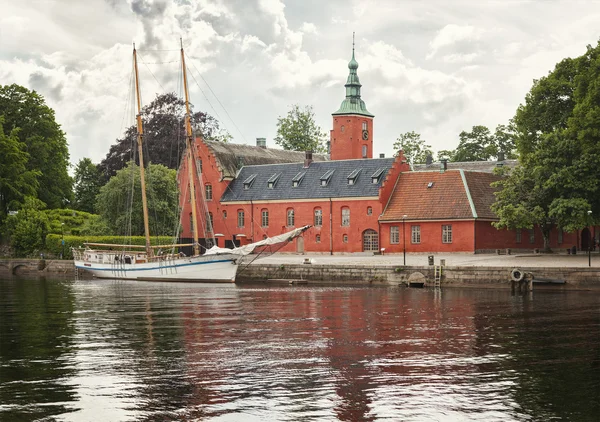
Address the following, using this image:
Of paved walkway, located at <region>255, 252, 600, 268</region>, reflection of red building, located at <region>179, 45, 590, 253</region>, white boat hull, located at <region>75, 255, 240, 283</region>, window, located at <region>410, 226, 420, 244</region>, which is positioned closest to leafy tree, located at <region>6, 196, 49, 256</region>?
white boat hull, located at <region>75, 255, 240, 283</region>

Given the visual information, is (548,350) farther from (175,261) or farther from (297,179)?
(297,179)

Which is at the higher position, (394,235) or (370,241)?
(394,235)

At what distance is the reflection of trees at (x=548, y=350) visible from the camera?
67.0 feet

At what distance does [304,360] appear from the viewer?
25.8m

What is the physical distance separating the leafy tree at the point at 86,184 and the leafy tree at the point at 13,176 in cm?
1646

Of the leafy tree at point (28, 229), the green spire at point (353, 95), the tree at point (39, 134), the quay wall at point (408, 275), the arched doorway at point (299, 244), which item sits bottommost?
the quay wall at point (408, 275)

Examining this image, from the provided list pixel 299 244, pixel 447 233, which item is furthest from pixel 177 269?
pixel 447 233

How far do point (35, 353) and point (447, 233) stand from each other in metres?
46.4

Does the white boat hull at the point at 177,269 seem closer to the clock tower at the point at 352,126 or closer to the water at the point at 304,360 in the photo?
the water at the point at 304,360

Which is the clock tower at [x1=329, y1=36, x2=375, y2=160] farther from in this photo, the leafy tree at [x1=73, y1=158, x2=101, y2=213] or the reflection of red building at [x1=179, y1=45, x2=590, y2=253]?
the leafy tree at [x1=73, y1=158, x2=101, y2=213]

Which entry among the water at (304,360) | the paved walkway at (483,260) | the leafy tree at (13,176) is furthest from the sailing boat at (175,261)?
the water at (304,360)

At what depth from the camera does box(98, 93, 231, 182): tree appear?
99.5 metres

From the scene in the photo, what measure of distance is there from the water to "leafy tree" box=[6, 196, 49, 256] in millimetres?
34892

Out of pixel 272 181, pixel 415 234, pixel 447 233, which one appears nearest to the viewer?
pixel 447 233
